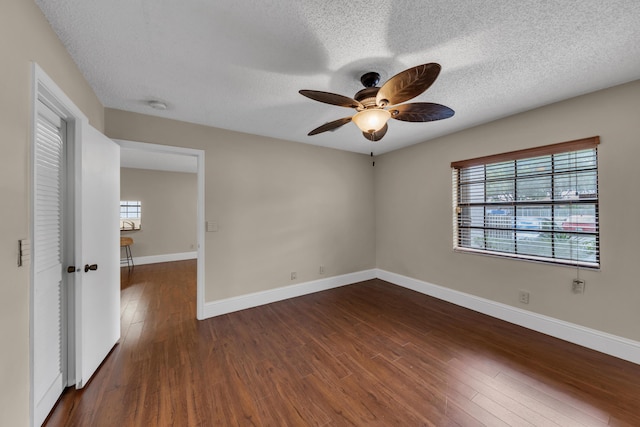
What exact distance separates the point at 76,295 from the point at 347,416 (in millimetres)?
2159

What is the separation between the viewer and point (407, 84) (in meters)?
1.41

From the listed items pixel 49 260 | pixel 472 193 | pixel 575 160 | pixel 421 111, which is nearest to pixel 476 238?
pixel 472 193

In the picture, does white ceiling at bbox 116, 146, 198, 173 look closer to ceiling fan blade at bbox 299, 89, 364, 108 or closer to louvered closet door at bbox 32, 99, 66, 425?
louvered closet door at bbox 32, 99, 66, 425

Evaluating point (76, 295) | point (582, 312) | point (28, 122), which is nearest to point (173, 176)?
point (76, 295)

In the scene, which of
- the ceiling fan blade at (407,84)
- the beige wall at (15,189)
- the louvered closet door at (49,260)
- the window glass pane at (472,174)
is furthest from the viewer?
the window glass pane at (472,174)

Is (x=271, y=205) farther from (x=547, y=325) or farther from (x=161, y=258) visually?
(x=161, y=258)

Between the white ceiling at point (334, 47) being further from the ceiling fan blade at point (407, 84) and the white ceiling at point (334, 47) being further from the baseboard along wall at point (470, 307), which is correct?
the baseboard along wall at point (470, 307)

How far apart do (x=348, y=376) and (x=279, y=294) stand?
185 centimetres

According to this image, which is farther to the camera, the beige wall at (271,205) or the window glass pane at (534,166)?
the beige wall at (271,205)

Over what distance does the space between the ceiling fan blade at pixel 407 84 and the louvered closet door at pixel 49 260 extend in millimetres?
2154

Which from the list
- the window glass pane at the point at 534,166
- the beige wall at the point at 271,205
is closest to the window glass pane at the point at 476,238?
the window glass pane at the point at 534,166

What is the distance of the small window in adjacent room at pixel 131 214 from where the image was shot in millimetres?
5938

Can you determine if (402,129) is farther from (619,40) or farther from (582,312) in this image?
(582,312)

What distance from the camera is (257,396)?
5.61ft
